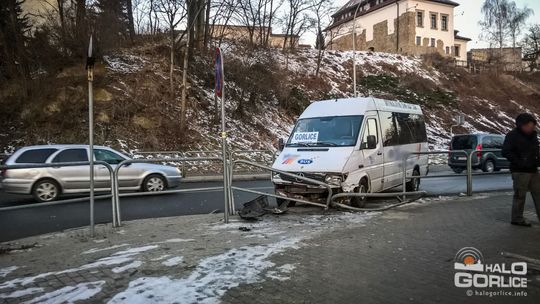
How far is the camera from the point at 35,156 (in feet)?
42.2

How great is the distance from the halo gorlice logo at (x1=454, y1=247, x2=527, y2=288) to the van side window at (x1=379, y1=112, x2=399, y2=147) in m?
5.84

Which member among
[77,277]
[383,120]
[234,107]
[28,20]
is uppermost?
[28,20]

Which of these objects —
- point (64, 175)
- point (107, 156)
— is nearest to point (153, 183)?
point (107, 156)

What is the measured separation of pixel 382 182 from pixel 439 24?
71.1 m

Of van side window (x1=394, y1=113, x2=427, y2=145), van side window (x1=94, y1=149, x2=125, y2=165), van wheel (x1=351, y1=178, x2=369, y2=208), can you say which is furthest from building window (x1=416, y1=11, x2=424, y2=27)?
van wheel (x1=351, y1=178, x2=369, y2=208)

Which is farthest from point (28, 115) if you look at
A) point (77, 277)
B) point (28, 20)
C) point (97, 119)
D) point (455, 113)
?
point (455, 113)

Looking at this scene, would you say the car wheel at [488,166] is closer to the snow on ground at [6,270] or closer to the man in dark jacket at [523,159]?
the man in dark jacket at [523,159]

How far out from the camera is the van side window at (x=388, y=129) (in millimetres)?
11262

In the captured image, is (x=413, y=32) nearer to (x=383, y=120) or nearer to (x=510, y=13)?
(x=510, y=13)

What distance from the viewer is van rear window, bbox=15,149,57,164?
500 inches

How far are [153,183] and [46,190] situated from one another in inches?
121

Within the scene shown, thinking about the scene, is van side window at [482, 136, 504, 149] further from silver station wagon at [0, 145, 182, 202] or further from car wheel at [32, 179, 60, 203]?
car wheel at [32, 179, 60, 203]

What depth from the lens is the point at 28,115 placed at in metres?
22.5

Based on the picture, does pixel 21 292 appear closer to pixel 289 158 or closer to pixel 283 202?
pixel 283 202
